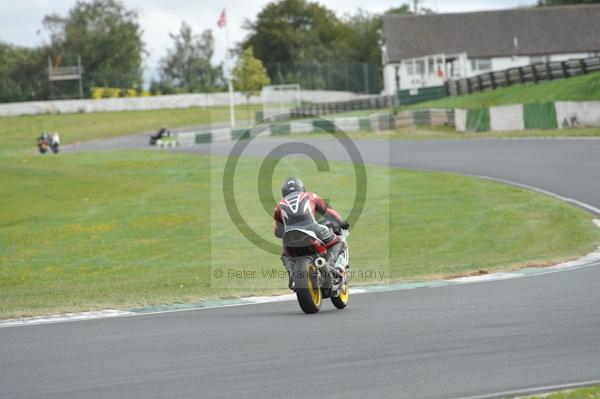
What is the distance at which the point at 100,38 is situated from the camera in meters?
100

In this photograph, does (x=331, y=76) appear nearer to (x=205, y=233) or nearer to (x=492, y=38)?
(x=492, y=38)

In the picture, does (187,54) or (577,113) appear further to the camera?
(187,54)

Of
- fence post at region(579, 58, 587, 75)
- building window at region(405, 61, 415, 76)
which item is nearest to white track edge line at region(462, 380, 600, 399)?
fence post at region(579, 58, 587, 75)

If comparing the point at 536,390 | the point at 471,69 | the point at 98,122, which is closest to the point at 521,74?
the point at 471,69

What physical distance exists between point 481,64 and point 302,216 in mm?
73696

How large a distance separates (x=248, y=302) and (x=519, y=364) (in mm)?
5745

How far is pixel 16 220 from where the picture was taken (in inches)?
1019

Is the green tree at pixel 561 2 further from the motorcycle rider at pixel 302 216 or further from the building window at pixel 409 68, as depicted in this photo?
the motorcycle rider at pixel 302 216

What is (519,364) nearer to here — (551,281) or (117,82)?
(551,281)

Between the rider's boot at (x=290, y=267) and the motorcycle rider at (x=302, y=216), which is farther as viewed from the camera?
the motorcycle rider at (x=302, y=216)

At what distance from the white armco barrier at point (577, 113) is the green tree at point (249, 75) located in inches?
1654

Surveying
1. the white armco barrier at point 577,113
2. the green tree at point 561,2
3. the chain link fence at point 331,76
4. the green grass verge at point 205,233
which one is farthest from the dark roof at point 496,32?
the green grass verge at point 205,233

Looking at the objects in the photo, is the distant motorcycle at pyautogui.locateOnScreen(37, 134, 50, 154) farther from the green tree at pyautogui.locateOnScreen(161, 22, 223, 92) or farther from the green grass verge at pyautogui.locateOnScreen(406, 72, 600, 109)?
the green tree at pyautogui.locateOnScreen(161, 22, 223, 92)

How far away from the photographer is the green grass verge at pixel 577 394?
6340mm
